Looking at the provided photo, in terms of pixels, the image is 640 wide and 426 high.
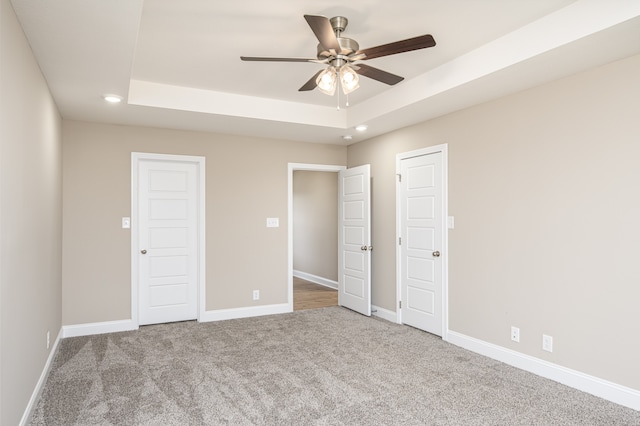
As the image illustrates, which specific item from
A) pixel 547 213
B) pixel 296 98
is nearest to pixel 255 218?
pixel 296 98

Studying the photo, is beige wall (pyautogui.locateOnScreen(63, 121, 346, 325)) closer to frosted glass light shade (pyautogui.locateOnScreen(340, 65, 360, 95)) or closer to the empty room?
the empty room

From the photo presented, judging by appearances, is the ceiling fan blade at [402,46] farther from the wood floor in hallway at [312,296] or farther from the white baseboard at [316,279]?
the white baseboard at [316,279]

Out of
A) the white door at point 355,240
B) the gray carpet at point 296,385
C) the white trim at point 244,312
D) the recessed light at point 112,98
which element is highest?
the recessed light at point 112,98

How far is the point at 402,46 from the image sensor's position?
7.97ft

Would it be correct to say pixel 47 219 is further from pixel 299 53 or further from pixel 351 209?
pixel 351 209

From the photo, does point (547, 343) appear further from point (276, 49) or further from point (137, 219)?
point (137, 219)

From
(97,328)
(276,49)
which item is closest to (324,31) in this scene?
(276,49)

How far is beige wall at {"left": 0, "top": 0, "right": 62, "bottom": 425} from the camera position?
6.50 feet

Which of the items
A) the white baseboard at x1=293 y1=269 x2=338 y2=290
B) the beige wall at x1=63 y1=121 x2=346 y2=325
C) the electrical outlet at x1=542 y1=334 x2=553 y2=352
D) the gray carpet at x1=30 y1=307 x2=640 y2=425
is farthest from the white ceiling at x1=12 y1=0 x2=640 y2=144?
the white baseboard at x1=293 y1=269 x2=338 y2=290

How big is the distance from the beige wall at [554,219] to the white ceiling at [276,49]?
0.25 meters

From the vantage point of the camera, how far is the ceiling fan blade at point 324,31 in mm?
Result: 2135

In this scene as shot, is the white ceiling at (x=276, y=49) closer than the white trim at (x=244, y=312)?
Yes

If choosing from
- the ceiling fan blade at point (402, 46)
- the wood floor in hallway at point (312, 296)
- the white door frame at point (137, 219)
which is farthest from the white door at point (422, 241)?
the white door frame at point (137, 219)

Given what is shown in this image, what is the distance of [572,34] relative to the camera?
8.26 ft
